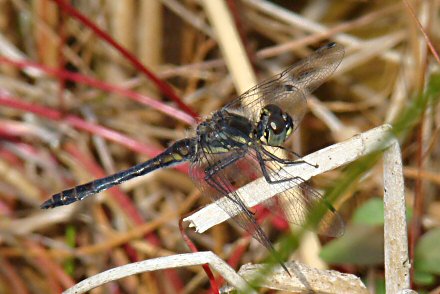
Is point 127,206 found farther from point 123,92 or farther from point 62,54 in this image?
point 62,54

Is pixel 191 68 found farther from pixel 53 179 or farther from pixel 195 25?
pixel 53 179

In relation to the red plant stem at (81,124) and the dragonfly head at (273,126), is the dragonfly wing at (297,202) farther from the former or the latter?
the red plant stem at (81,124)

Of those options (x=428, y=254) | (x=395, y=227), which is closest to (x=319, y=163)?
(x=395, y=227)

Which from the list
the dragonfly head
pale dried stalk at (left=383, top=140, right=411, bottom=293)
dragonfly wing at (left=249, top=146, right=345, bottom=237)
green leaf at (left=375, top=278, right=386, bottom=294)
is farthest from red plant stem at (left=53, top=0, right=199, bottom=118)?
pale dried stalk at (left=383, top=140, right=411, bottom=293)

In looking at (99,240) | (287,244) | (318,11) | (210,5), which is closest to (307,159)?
(287,244)

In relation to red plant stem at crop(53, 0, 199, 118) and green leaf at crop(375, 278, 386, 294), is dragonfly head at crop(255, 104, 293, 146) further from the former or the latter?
green leaf at crop(375, 278, 386, 294)
